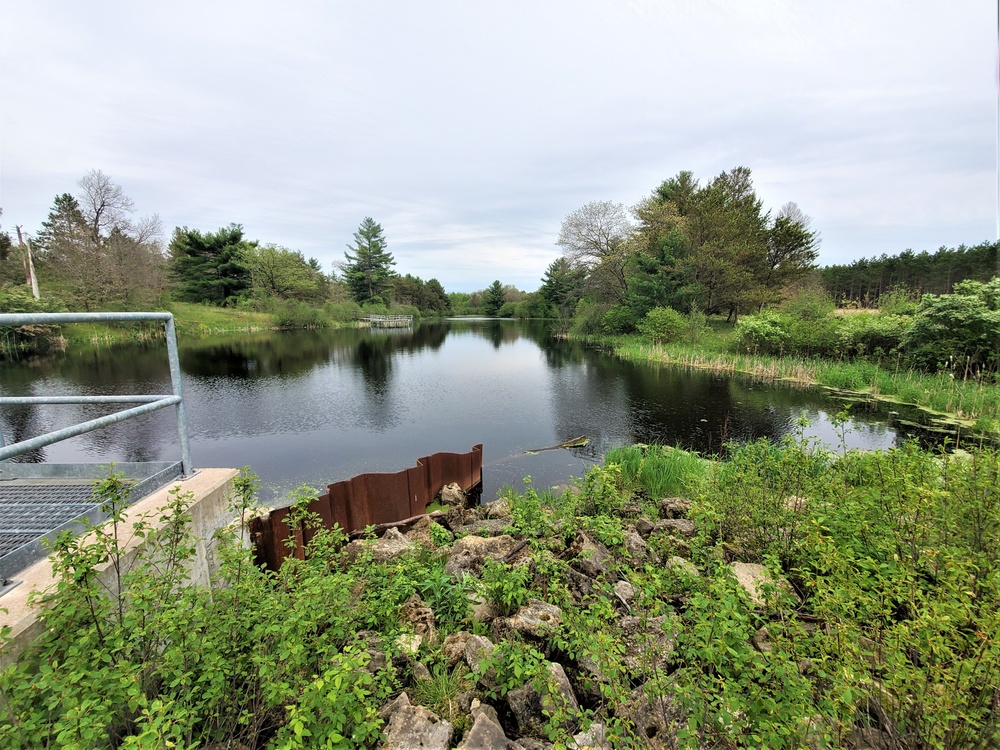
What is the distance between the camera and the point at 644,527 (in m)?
4.76

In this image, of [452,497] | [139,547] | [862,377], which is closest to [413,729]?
[139,547]

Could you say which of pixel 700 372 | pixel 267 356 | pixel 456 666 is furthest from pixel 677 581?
pixel 267 356

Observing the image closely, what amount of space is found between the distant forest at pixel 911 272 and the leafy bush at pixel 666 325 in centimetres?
2489

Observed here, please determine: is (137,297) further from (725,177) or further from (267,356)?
(725,177)

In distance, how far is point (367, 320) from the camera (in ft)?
175

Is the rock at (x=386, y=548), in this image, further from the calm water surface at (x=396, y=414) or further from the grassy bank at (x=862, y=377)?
the grassy bank at (x=862, y=377)

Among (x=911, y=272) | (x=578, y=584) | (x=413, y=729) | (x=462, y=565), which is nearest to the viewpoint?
(x=413, y=729)

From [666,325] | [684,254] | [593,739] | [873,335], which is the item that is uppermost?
[684,254]

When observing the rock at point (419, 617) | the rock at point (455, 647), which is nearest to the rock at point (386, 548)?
the rock at point (419, 617)

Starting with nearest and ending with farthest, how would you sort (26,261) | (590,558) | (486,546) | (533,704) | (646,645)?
Answer: (646,645), (533,704), (590,558), (486,546), (26,261)

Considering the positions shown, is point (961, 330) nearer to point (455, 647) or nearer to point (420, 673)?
point (455, 647)

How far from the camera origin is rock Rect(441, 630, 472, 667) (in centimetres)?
267

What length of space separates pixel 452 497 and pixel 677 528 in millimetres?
3186

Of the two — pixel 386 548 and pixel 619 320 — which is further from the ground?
pixel 619 320
